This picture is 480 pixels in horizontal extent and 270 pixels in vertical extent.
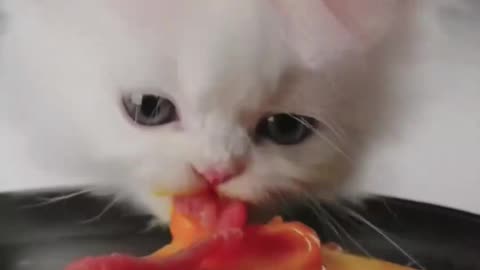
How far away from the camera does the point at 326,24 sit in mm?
443

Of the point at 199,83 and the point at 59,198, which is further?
the point at 59,198

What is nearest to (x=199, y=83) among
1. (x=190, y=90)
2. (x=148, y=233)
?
(x=190, y=90)

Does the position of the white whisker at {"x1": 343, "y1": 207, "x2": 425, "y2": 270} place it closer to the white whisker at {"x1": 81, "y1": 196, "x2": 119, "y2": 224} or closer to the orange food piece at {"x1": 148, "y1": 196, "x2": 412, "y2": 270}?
the orange food piece at {"x1": 148, "y1": 196, "x2": 412, "y2": 270}

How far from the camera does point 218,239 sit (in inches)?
18.2

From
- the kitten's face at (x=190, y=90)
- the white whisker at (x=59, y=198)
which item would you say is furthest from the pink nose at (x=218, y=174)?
the white whisker at (x=59, y=198)

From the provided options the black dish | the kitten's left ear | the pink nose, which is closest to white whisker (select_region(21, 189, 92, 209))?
the black dish

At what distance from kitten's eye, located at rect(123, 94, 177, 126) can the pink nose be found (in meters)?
0.04

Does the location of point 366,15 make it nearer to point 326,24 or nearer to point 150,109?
point 326,24

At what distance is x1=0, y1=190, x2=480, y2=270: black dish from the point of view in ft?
1.71

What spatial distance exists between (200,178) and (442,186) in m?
0.17

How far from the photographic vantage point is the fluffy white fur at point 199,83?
44 centimetres

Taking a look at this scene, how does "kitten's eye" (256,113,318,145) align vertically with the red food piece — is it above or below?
above

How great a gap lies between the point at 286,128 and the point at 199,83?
0.08 metres

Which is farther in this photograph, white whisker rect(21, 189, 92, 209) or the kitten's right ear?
white whisker rect(21, 189, 92, 209)
